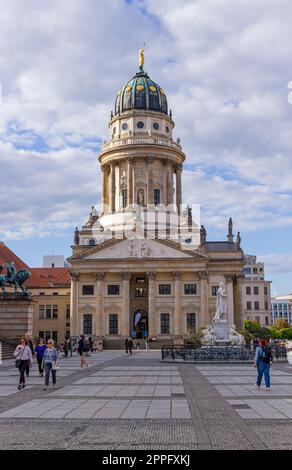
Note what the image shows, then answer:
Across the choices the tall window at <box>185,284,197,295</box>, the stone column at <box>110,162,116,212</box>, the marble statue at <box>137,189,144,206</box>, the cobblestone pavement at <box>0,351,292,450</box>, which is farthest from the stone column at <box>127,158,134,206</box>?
the cobblestone pavement at <box>0,351,292,450</box>

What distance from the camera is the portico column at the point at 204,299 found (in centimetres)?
8200

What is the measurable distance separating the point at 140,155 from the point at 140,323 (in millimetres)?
27354

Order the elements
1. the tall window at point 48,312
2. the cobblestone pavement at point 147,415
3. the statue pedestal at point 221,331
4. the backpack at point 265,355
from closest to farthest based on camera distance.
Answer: the cobblestone pavement at point 147,415 < the backpack at point 265,355 < the statue pedestal at point 221,331 < the tall window at point 48,312

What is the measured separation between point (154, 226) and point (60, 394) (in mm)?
72793

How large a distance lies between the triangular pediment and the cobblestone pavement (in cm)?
5723

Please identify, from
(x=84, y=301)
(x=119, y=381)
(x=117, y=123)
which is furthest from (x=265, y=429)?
(x=117, y=123)

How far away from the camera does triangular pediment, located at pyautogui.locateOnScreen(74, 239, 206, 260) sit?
3290 inches

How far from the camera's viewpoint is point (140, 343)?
79.1m

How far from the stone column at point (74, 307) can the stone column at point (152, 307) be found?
33.5ft

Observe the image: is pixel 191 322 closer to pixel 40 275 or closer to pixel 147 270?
pixel 147 270

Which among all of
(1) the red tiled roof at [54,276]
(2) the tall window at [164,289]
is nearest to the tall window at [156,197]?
(2) the tall window at [164,289]

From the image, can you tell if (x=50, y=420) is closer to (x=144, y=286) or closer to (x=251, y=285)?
(x=144, y=286)

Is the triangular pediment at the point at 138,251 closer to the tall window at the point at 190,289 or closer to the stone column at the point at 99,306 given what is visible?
the stone column at the point at 99,306

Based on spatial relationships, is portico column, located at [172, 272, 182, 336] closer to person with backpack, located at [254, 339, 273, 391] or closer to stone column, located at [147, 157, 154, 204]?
stone column, located at [147, 157, 154, 204]
